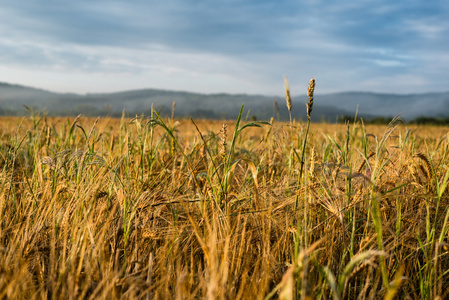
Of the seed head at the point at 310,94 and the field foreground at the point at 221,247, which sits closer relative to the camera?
the field foreground at the point at 221,247

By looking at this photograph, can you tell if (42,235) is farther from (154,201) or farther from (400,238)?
(400,238)

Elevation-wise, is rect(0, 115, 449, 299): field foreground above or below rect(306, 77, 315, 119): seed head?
below

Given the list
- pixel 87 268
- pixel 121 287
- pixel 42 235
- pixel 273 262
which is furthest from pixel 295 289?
pixel 42 235

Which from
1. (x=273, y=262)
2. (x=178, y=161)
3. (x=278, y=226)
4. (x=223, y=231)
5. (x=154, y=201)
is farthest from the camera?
(x=178, y=161)

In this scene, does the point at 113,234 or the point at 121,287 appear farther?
the point at 113,234

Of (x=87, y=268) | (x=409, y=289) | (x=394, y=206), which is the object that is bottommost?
(x=409, y=289)

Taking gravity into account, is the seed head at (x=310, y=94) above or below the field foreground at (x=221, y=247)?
above

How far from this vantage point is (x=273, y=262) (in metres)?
1.23

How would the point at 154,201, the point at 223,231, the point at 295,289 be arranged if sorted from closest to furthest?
the point at 295,289 < the point at 223,231 < the point at 154,201

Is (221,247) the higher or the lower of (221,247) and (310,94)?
the lower

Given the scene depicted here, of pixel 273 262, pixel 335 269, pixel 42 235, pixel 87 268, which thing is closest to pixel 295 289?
pixel 273 262

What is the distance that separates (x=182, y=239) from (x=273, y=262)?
403mm

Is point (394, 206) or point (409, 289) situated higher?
point (394, 206)

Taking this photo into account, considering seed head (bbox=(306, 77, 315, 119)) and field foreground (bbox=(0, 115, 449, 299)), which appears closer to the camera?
field foreground (bbox=(0, 115, 449, 299))
